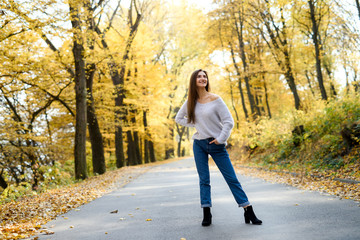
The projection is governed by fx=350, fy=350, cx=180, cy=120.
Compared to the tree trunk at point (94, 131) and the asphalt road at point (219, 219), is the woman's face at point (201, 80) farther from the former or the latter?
the tree trunk at point (94, 131)

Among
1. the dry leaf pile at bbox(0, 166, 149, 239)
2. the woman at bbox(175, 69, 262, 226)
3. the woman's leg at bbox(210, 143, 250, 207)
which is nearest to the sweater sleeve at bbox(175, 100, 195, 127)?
the woman at bbox(175, 69, 262, 226)

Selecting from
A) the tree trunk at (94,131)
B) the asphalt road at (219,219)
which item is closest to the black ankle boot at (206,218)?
the asphalt road at (219,219)

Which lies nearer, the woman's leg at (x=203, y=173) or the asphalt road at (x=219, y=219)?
the asphalt road at (x=219, y=219)

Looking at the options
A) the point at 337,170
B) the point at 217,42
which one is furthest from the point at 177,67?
the point at 337,170

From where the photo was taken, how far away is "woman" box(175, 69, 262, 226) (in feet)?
14.9

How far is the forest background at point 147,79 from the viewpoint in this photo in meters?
11.5

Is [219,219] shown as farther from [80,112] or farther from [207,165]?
[80,112]

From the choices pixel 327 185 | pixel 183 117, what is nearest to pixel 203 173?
pixel 183 117

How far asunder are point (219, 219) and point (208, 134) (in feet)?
4.32

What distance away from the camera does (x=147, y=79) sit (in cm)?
2534

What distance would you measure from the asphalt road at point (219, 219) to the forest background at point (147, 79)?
289 cm

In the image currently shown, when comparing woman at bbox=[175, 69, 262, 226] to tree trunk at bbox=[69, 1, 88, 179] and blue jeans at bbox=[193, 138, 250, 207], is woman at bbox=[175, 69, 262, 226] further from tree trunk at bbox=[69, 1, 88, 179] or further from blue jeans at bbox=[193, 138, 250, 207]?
tree trunk at bbox=[69, 1, 88, 179]

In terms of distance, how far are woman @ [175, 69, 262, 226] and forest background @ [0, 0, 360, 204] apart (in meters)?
4.54

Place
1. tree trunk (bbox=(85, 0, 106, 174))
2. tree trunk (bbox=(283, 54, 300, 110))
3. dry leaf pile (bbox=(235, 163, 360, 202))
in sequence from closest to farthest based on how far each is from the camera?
1. dry leaf pile (bbox=(235, 163, 360, 202))
2. tree trunk (bbox=(85, 0, 106, 174))
3. tree trunk (bbox=(283, 54, 300, 110))
